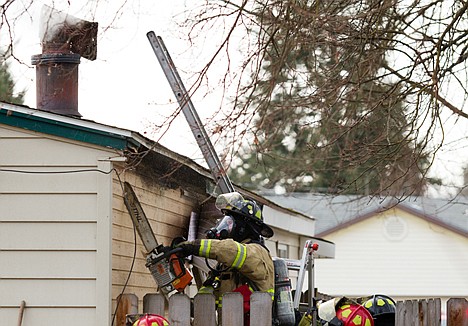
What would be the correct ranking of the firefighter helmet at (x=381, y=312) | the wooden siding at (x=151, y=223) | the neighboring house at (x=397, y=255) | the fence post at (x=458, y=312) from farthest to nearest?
the neighboring house at (x=397, y=255)
the firefighter helmet at (x=381, y=312)
the fence post at (x=458, y=312)
the wooden siding at (x=151, y=223)

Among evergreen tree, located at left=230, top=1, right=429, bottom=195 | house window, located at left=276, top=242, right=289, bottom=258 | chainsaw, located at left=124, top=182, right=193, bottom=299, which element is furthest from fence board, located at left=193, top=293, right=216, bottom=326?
house window, located at left=276, top=242, right=289, bottom=258

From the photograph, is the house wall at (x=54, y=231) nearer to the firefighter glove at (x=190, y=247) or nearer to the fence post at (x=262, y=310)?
the firefighter glove at (x=190, y=247)

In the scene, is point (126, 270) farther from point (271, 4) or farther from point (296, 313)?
point (271, 4)

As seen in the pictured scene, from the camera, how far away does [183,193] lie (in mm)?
10859

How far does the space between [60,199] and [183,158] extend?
1.50m

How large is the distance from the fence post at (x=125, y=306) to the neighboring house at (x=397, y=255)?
2735cm

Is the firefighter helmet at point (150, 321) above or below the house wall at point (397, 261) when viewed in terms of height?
below

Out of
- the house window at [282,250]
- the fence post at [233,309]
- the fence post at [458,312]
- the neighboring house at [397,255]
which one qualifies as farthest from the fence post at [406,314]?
the neighboring house at [397,255]

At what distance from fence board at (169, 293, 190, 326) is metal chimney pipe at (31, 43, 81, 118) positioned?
2.93 metres

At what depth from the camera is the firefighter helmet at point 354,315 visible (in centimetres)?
919

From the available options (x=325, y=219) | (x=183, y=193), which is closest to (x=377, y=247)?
(x=325, y=219)

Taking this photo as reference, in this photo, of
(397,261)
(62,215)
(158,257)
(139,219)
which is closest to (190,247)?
(158,257)

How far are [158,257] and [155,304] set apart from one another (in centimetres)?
51

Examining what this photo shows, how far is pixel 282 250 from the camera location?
58.2ft
